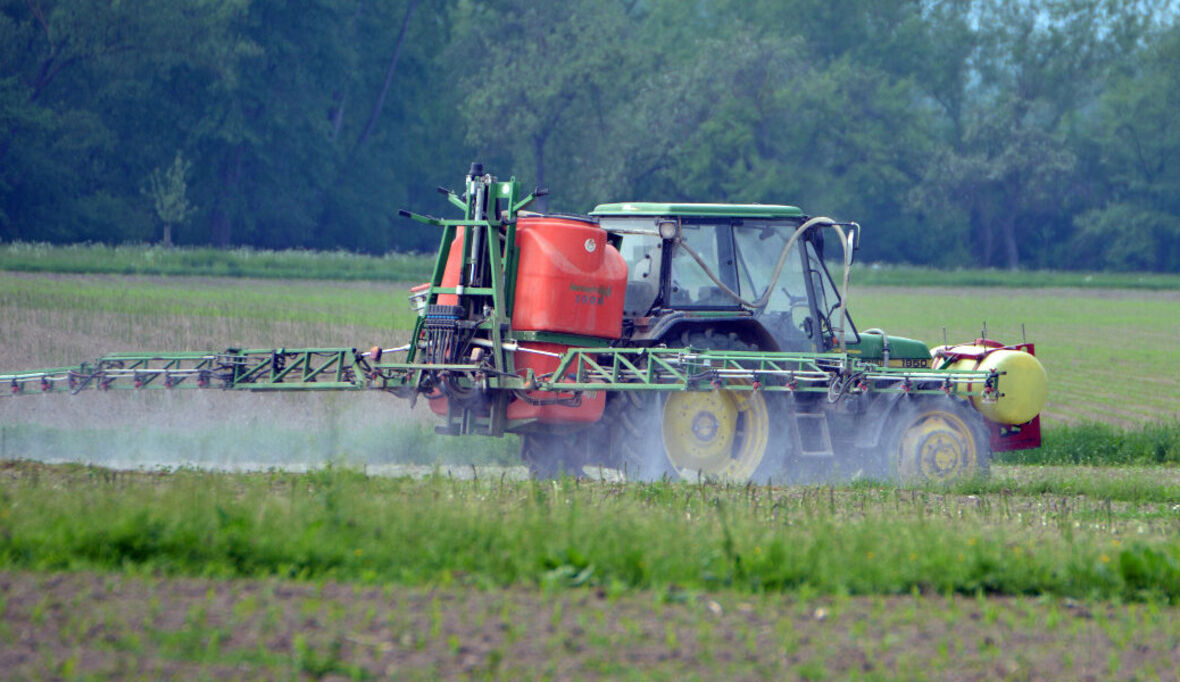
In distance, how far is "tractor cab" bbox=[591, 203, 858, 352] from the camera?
1230 cm

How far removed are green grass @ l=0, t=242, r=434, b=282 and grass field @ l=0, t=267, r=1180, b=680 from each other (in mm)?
22254

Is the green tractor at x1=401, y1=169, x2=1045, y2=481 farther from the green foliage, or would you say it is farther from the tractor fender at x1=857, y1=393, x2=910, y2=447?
the green foliage

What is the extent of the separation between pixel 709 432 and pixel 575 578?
5446mm

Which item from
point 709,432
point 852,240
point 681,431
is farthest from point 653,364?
point 852,240

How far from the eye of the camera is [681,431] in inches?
479

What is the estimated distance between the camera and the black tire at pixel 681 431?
39.2ft

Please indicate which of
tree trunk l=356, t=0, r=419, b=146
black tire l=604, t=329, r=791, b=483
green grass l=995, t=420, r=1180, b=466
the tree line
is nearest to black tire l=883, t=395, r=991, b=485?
black tire l=604, t=329, r=791, b=483

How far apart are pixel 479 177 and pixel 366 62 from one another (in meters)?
53.1

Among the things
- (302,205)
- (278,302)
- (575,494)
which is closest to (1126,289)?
(302,205)

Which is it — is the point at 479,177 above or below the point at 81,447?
above

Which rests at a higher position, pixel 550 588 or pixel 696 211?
pixel 696 211

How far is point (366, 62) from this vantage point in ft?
205

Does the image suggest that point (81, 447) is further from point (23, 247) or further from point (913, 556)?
point (23, 247)

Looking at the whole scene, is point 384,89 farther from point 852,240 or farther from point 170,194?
point 852,240
